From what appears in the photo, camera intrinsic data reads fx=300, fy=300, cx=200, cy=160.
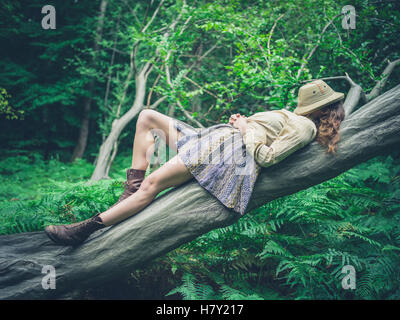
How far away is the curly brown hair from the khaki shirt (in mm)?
80

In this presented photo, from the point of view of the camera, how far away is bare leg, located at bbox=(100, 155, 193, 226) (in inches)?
107

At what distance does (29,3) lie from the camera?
838 cm

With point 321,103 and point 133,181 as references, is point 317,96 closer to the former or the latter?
point 321,103

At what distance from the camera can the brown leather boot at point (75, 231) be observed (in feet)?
9.20

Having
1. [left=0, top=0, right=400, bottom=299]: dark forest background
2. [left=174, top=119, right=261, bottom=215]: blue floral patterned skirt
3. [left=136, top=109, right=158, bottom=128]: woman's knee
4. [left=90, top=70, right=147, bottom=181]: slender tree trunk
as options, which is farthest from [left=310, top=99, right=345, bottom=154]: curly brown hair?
[left=90, top=70, right=147, bottom=181]: slender tree trunk

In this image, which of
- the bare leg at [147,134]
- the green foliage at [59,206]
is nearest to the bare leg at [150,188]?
the bare leg at [147,134]

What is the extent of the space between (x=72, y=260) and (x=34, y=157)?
301 inches

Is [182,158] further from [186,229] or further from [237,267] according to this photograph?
[237,267]

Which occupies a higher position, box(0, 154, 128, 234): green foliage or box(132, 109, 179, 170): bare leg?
box(132, 109, 179, 170): bare leg

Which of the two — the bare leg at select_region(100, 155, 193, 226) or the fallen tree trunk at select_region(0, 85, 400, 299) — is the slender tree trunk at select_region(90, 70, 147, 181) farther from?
the bare leg at select_region(100, 155, 193, 226)

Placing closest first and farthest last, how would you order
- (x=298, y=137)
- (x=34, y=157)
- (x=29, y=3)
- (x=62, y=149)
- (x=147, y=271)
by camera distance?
1. (x=298, y=137)
2. (x=147, y=271)
3. (x=29, y=3)
4. (x=34, y=157)
5. (x=62, y=149)

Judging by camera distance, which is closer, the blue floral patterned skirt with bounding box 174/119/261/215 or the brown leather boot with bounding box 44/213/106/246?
the blue floral patterned skirt with bounding box 174/119/261/215

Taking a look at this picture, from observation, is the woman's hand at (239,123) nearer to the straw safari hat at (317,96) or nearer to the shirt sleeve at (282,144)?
the shirt sleeve at (282,144)
